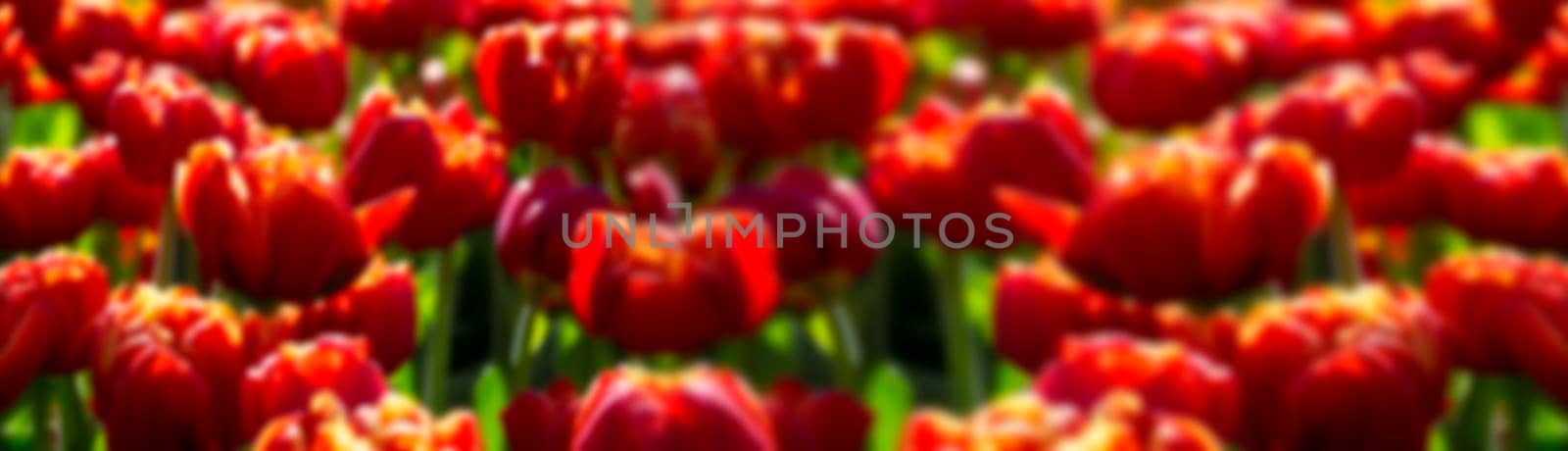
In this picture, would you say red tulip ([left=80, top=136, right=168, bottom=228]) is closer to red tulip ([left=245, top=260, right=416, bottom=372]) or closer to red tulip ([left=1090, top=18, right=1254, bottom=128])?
red tulip ([left=245, top=260, right=416, bottom=372])

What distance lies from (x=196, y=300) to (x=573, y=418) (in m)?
0.09

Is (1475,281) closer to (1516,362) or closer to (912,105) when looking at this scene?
(1516,362)

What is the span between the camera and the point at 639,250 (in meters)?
0.37

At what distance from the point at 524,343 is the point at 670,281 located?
0.04 metres

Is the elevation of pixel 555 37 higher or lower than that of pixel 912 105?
lower

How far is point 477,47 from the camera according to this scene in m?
0.39

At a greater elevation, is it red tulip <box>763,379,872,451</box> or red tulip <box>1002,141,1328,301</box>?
red tulip <box>1002,141,1328,301</box>

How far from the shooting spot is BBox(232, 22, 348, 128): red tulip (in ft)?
1.24

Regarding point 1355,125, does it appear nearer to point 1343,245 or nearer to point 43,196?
point 1343,245

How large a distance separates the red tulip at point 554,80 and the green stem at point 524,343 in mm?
36

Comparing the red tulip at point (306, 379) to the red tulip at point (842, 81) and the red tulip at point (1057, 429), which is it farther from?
the red tulip at point (842, 81)

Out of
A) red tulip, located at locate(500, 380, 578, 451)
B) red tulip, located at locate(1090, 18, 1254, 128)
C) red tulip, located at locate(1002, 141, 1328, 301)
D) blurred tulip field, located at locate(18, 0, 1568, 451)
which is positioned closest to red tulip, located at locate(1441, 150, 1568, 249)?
blurred tulip field, located at locate(18, 0, 1568, 451)

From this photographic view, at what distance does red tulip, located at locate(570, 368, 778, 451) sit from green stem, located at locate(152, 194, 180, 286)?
15cm

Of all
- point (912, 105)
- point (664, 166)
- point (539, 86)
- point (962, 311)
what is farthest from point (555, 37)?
point (912, 105)
